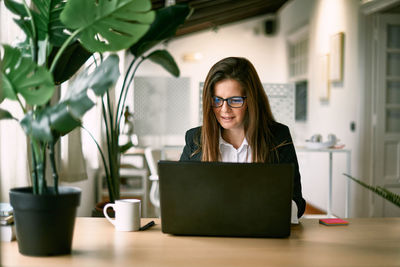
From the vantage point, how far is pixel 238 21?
28.7 ft

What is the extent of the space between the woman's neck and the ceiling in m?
4.56

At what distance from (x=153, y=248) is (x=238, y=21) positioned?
8.03 metres

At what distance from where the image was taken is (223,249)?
1198 millimetres

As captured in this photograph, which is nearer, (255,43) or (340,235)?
(340,235)

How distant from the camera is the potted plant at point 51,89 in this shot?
1.02 meters

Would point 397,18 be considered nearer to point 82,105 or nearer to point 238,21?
point 82,105

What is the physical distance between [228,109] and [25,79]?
99 cm

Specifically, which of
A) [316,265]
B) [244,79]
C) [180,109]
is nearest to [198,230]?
[316,265]

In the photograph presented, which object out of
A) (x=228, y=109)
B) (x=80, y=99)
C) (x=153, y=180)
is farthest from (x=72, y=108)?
(x=153, y=180)

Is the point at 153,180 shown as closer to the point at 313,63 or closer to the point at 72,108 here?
the point at 313,63

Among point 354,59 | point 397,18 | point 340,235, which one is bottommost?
point 340,235

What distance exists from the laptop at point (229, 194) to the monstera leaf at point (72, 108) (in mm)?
307

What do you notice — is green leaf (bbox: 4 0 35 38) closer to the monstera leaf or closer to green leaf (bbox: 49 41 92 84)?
green leaf (bbox: 49 41 92 84)

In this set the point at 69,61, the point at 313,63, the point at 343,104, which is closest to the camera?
the point at 69,61
